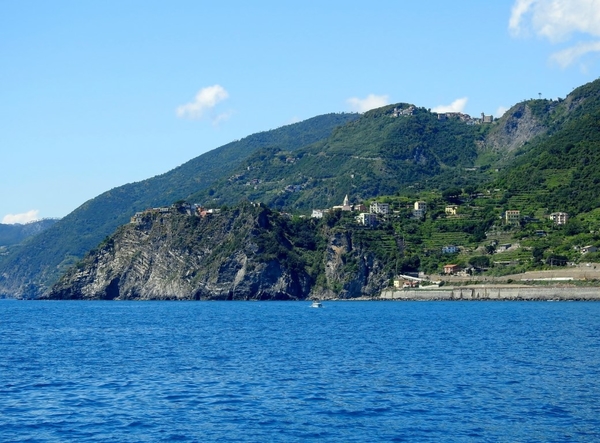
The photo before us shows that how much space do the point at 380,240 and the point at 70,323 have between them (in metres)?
97.2

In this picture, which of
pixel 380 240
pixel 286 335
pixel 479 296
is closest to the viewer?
pixel 286 335

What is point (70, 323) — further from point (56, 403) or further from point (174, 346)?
point (56, 403)

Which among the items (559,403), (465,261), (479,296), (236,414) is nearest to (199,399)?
(236,414)

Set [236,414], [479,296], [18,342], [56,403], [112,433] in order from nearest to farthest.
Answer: [112,433]
[236,414]
[56,403]
[18,342]
[479,296]

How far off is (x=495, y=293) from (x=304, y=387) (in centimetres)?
11038

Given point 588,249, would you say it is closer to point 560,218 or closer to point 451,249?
point 560,218

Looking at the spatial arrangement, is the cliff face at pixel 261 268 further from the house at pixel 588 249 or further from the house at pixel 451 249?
the house at pixel 588 249

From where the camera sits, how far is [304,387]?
42.8m

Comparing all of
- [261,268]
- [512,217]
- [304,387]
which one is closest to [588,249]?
[512,217]

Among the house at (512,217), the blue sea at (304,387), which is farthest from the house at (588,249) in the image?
the blue sea at (304,387)

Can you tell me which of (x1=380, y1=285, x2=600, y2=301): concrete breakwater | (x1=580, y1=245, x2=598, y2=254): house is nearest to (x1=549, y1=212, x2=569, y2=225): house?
(x1=580, y1=245, x2=598, y2=254): house

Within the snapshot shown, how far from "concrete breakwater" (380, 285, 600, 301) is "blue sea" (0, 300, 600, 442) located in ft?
208

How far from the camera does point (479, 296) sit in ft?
496

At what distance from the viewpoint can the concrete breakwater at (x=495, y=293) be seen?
137500 millimetres
